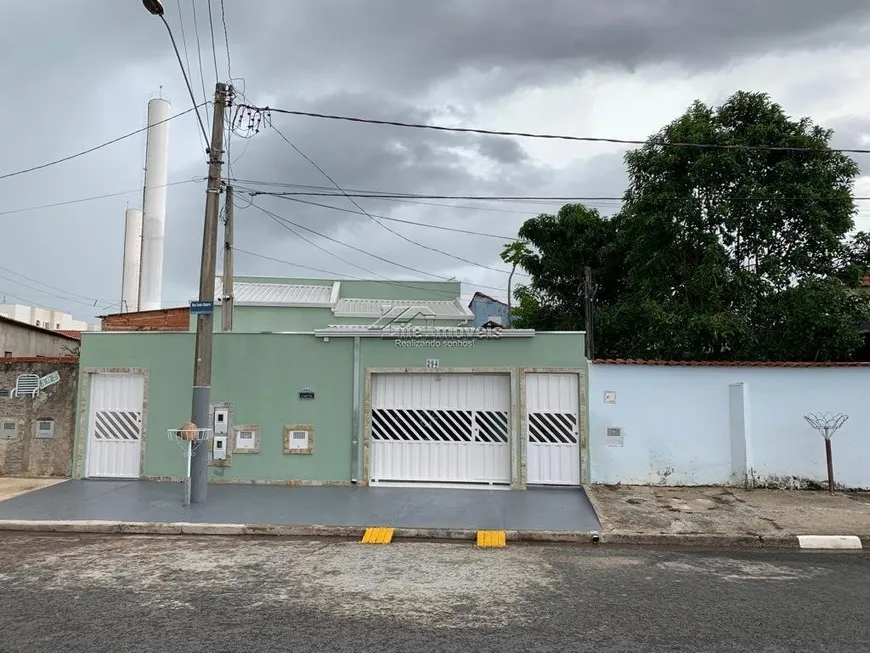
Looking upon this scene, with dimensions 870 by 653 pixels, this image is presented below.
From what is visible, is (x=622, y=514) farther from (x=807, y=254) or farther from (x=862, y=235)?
(x=862, y=235)

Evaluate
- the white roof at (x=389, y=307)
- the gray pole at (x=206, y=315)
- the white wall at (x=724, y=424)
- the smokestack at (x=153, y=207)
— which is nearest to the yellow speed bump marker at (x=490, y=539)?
the white wall at (x=724, y=424)

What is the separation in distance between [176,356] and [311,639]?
8.44 m

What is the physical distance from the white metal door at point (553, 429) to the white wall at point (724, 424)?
35 cm

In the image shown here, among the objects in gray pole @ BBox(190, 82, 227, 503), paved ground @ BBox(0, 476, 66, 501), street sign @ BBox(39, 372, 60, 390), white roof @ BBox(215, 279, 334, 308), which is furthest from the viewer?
white roof @ BBox(215, 279, 334, 308)

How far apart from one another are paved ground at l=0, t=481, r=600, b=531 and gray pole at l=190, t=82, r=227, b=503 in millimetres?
520

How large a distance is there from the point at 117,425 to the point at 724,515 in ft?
35.4

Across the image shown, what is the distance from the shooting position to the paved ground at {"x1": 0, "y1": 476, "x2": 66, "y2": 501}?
10.0 m

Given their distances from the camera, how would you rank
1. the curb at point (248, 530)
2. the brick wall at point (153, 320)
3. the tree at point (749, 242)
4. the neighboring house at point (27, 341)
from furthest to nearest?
1. the brick wall at point (153, 320)
2. the neighboring house at point (27, 341)
3. the tree at point (749, 242)
4. the curb at point (248, 530)

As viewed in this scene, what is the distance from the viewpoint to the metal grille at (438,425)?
11.1 meters

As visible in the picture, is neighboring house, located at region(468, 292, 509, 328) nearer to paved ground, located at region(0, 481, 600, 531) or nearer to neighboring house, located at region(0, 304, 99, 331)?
paved ground, located at region(0, 481, 600, 531)

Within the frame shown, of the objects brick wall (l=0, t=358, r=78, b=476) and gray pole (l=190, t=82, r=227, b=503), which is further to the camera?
brick wall (l=0, t=358, r=78, b=476)

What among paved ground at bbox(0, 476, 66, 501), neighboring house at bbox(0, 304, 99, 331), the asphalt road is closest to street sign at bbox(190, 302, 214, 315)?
the asphalt road

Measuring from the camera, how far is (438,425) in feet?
36.9

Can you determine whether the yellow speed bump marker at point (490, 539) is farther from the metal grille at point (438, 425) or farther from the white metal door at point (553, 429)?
the metal grille at point (438, 425)
